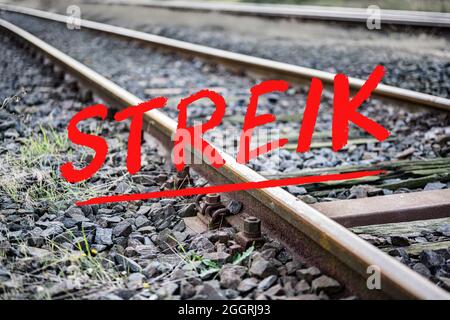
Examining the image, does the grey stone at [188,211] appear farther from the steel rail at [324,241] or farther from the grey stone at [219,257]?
the grey stone at [219,257]

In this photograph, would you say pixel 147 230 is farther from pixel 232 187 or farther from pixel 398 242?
pixel 398 242

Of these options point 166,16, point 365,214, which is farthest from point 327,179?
point 166,16

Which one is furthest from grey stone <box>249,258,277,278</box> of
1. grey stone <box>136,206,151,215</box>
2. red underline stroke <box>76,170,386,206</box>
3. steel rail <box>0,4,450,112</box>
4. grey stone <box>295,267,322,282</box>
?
steel rail <box>0,4,450,112</box>

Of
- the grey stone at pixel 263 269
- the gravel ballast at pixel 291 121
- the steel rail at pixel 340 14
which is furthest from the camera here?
the steel rail at pixel 340 14

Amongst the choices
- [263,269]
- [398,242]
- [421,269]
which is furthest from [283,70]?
[263,269]

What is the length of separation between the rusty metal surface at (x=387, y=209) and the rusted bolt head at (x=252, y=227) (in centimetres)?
40

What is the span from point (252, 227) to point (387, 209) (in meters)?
0.75

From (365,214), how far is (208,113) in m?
2.78

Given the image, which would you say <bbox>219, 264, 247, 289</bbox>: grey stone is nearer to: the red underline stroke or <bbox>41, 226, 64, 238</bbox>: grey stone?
the red underline stroke

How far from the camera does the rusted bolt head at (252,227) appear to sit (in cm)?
271

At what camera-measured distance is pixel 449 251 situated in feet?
8.91

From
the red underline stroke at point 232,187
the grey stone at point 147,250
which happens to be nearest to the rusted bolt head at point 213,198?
the red underline stroke at point 232,187
